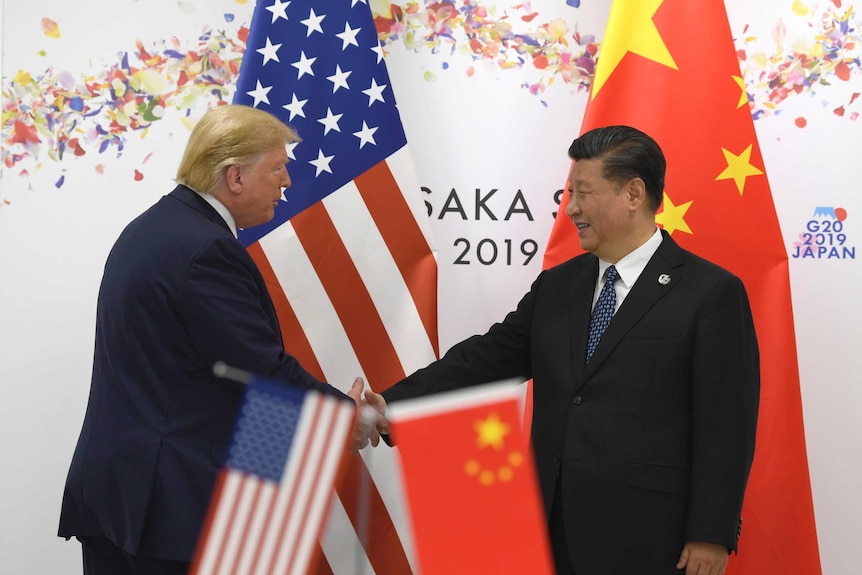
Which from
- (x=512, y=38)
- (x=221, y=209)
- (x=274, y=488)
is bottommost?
(x=274, y=488)

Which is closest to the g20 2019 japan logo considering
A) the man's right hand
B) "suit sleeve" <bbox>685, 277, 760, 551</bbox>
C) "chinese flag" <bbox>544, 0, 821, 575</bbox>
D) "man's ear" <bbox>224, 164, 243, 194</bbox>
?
"chinese flag" <bbox>544, 0, 821, 575</bbox>

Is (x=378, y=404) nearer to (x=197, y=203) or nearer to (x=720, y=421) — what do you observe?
(x=197, y=203)

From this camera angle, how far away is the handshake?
222 cm

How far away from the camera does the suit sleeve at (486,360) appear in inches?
91.2

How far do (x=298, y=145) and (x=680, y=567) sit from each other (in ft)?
4.53

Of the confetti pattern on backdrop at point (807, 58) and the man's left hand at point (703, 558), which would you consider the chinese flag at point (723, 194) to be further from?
the man's left hand at point (703, 558)

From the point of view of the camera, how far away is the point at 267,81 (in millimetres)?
2477

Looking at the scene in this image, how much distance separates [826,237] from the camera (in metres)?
2.80

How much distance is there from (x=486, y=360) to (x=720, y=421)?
625 millimetres

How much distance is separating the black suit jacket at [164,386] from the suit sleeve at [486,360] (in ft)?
1.74

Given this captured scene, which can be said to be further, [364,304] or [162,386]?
[364,304]

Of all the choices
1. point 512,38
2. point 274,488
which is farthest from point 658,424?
point 512,38

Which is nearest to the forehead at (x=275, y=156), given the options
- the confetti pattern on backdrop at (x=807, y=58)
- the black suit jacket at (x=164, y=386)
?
the black suit jacket at (x=164, y=386)

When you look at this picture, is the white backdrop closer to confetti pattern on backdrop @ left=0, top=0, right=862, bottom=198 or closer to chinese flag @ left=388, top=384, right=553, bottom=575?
confetti pattern on backdrop @ left=0, top=0, right=862, bottom=198
